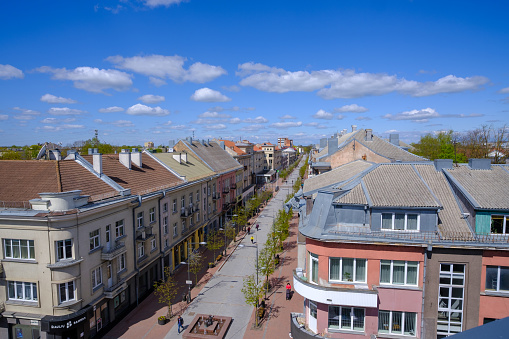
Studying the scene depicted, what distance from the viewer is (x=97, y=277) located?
22.0 metres

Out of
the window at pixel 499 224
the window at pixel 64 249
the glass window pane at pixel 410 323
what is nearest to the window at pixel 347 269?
the glass window pane at pixel 410 323

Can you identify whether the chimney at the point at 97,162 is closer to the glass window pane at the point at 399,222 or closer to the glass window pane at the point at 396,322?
the glass window pane at the point at 399,222

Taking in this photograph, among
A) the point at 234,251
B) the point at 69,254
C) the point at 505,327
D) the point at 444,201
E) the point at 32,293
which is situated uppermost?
the point at 505,327

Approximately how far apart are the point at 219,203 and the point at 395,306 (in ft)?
121

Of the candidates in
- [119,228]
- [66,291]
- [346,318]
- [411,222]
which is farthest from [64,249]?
[411,222]

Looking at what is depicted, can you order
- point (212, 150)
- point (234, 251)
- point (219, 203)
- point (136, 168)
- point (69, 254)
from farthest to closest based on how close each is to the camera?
1. point (212, 150)
2. point (219, 203)
3. point (234, 251)
4. point (136, 168)
5. point (69, 254)

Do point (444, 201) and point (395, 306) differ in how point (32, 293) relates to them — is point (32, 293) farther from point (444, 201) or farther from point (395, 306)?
point (444, 201)

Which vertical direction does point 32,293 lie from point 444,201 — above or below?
below

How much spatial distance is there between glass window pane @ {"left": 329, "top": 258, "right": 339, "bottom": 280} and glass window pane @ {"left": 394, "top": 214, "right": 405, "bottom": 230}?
12.0ft

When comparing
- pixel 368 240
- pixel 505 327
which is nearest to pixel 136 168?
pixel 368 240

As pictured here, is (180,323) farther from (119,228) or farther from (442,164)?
(442,164)

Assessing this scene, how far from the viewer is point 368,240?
1675 cm

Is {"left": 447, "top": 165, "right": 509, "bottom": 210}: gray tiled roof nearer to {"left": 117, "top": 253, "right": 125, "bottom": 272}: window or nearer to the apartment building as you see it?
the apartment building

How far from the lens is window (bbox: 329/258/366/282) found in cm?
1730
